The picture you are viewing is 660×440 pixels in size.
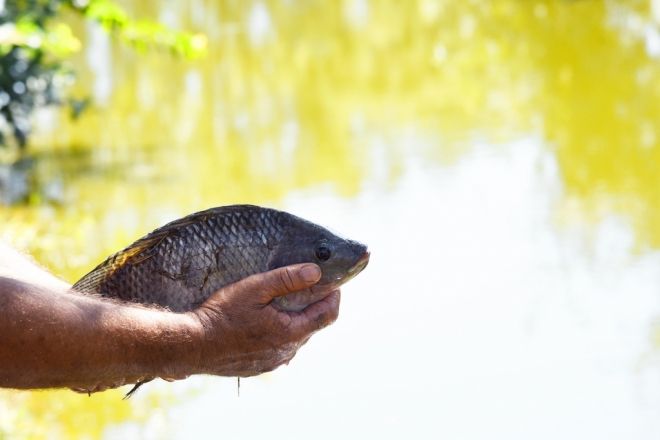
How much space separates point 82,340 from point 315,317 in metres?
0.50

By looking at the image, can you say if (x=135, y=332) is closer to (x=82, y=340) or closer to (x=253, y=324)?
(x=82, y=340)

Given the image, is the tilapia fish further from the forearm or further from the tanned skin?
the forearm

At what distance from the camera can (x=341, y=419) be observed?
5145mm

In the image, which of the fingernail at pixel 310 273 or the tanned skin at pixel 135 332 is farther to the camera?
the fingernail at pixel 310 273

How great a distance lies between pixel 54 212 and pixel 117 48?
5465 millimetres

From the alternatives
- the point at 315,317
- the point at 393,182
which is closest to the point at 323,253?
the point at 315,317

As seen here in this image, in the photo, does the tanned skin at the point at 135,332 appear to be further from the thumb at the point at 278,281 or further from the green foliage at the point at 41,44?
the green foliage at the point at 41,44

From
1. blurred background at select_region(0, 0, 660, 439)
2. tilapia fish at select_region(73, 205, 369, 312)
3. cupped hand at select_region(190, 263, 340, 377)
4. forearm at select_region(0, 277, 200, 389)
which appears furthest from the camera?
blurred background at select_region(0, 0, 660, 439)

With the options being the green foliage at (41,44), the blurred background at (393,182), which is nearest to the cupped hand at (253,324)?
the blurred background at (393,182)

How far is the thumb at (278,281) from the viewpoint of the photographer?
7.46 feet

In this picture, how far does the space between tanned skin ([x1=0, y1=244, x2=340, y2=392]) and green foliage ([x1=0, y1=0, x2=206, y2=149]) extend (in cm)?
455

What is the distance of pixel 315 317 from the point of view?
2.34 metres

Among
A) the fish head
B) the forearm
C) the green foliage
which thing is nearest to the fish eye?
the fish head

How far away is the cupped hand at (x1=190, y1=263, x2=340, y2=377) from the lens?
7.27 feet
